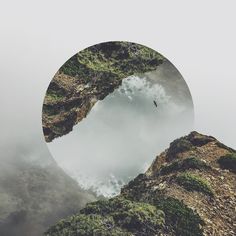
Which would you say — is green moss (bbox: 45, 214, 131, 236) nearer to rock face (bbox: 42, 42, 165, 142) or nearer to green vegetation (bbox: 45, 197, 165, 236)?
green vegetation (bbox: 45, 197, 165, 236)

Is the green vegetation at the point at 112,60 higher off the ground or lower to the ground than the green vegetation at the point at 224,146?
higher

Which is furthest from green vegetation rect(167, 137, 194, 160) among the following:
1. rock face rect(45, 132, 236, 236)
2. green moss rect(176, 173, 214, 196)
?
green moss rect(176, 173, 214, 196)

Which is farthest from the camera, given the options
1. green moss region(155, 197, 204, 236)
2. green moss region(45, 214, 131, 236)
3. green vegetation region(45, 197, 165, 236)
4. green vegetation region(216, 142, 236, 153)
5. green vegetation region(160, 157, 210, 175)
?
green vegetation region(216, 142, 236, 153)

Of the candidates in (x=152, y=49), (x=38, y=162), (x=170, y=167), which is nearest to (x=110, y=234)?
(x=170, y=167)

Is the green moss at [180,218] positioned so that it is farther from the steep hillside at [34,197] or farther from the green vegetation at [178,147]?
the steep hillside at [34,197]

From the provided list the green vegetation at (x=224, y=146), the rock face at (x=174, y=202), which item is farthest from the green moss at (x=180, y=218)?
the green vegetation at (x=224, y=146)
